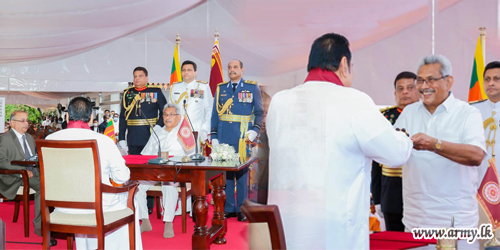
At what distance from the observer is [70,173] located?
2078 mm

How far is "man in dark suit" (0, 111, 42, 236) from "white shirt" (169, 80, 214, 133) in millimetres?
1443

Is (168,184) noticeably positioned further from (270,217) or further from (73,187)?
(270,217)

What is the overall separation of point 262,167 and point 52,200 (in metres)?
1.33

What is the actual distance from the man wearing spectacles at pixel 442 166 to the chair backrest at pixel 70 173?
5.11 feet

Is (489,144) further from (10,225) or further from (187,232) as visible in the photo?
(10,225)

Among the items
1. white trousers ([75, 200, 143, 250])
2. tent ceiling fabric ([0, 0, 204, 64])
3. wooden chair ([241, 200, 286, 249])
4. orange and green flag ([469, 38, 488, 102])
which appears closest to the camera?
wooden chair ([241, 200, 286, 249])

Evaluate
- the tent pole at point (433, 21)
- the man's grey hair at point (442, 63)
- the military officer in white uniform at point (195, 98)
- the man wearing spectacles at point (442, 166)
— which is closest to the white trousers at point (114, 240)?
the man wearing spectacles at point (442, 166)

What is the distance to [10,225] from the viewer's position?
3.46m

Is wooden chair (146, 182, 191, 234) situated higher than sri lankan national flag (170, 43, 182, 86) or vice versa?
sri lankan national flag (170, 43, 182, 86)

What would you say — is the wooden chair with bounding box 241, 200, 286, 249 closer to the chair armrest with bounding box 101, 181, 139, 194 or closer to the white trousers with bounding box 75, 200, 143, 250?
Answer: the chair armrest with bounding box 101, 181, 139, 194

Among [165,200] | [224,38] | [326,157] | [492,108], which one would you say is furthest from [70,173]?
[224,38]

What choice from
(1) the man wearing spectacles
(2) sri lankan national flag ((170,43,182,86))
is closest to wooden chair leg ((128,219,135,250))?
(1) the man wearing spectacles

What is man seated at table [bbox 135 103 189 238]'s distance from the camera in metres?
3.05

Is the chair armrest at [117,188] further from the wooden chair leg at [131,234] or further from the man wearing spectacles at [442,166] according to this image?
the man wearing spectacles at [442,166]
